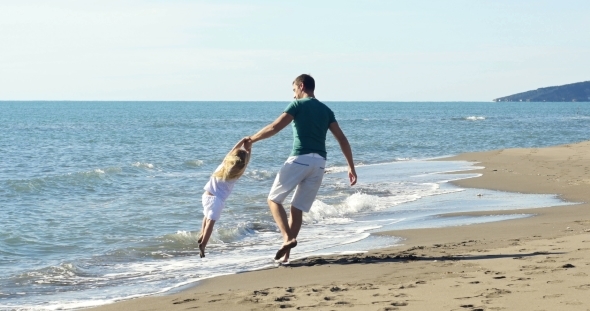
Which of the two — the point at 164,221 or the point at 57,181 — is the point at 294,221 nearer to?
the point at 164,221


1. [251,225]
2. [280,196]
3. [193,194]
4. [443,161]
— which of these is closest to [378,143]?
[443,161]

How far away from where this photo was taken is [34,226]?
11938mm

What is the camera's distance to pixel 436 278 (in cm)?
629

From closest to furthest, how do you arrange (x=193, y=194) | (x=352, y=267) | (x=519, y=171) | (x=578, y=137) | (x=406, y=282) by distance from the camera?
1. (x=406, y=282)
2. (x=352, y=267)
3. (x=193, y=194)
4. (x=519, y=171)
5. (x=578, y=137)

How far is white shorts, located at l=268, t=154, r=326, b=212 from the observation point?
24.6ft

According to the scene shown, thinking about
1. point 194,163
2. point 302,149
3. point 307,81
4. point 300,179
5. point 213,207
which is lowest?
point 194,163

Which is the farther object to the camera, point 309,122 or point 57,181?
point 57,181

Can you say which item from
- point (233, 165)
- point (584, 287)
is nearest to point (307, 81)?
point (233, 165)

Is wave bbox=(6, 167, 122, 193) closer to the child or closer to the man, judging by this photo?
the child

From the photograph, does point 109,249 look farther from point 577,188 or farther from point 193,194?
point 577,188

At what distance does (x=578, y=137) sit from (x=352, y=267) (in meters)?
38.2

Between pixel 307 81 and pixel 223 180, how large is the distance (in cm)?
124

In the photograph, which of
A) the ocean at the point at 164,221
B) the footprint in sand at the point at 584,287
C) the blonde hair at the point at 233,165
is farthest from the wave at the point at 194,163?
the footprint in sand at the point at 584,287

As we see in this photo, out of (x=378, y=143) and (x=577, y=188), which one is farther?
(x=378, y=143)
